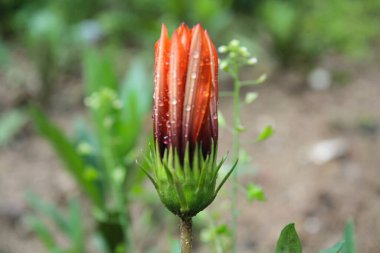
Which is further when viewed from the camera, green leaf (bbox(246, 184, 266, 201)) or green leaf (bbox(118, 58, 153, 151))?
green leaf (bbox(118, 58, 153, 151))

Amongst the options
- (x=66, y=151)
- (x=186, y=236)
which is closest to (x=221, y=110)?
(x=66, y=151)

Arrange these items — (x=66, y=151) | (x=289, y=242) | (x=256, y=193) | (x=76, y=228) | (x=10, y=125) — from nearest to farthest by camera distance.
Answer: (x=289, y=242) < (x=256, y=193) < (x=76, y=228) < (x=66, y=151) < (x=10, y=125)

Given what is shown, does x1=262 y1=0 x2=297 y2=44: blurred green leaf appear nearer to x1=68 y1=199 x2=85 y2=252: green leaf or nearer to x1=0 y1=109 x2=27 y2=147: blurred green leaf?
x1=0 y1=109 x2=27 y2=147: blurred green leaf

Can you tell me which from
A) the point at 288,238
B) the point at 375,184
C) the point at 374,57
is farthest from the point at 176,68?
the point at 374,57

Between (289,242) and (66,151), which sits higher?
(66,151)

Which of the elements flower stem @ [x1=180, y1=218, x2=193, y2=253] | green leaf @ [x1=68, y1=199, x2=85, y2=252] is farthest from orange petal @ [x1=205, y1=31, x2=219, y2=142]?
green leaf @ [x1=68, y1=199, x2=85, y2=252]

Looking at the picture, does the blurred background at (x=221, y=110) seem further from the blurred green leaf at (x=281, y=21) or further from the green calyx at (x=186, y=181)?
the green calyx at (x=186, y=181)

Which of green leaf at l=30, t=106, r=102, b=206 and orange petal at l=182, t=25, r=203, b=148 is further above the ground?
green leaf at l=30, t=106, r=102, b=206

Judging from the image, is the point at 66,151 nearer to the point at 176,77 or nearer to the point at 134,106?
the point at 134,106
